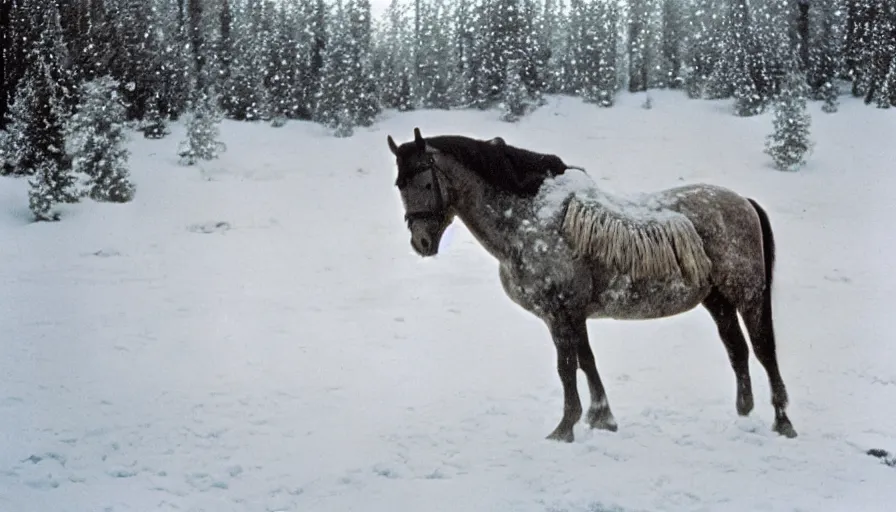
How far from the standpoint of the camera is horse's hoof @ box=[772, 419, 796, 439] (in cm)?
515

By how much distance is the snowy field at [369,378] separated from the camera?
4.06 metres

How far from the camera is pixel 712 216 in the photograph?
545cm

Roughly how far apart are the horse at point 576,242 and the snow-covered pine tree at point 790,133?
21.9m

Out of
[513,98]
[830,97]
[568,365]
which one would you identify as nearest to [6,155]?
[568,365]

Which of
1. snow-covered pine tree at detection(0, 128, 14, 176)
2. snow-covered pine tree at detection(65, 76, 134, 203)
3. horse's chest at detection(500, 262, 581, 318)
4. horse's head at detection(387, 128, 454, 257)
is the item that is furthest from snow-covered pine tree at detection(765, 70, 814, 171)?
snow-covered pine tree at detection(0, 128, 14, 176)

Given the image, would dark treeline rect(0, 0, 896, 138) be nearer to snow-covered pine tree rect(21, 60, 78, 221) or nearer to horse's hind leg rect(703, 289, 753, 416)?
snow-covered pine tree rect(21, 60, 78, 221)

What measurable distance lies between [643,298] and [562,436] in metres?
1.30

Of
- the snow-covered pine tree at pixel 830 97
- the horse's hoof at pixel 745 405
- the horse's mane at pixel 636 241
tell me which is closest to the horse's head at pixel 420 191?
the horse's mane at pixel 636 241

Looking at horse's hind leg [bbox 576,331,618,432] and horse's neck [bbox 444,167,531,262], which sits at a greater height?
horse's neck [bbox 444,167,531,262]

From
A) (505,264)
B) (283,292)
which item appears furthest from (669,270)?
(283,292)

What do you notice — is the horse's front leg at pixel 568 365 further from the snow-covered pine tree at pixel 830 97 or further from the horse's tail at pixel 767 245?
the snow-covered pine tree at pixel 830 97

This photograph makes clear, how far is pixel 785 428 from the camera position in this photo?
5.21 m

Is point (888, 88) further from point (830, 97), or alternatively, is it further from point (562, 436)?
point (562, 436)

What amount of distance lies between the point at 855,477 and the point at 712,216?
224cm
